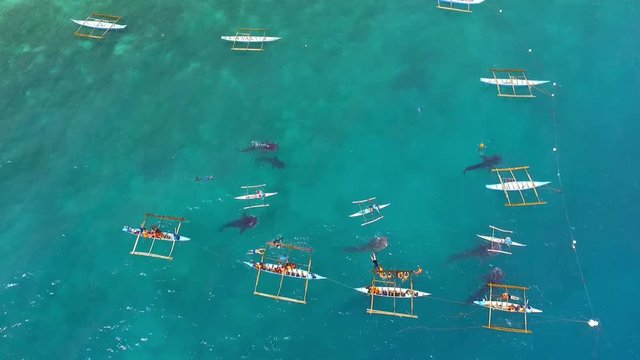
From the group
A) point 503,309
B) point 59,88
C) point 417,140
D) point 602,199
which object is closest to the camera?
point 503,309

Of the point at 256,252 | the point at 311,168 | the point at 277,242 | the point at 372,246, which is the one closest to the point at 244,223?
the point at 256,252

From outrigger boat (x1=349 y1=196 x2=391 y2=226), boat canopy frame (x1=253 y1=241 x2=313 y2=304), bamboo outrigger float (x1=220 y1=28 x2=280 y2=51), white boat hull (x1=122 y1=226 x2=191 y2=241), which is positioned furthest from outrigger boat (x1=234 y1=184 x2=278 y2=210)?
bamboo outrigger float (x1=220 y1=28 x2=280 y2=51)

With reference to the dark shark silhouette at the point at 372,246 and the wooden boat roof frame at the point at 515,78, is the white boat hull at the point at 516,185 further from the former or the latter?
the dark shark silhouette at the point at 372,246

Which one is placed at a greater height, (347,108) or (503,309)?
(347,108)

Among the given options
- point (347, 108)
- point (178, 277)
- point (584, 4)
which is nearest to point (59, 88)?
point (178, 277)

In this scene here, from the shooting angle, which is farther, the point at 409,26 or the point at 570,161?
the point at 409,26

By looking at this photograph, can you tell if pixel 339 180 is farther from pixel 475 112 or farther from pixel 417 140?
pixel 475 112
